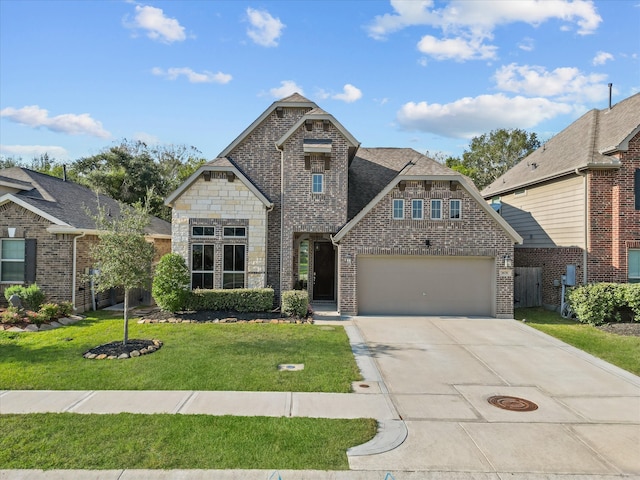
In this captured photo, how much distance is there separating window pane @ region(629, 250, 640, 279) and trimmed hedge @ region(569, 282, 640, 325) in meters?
1.28

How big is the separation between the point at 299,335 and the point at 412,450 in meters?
6.47

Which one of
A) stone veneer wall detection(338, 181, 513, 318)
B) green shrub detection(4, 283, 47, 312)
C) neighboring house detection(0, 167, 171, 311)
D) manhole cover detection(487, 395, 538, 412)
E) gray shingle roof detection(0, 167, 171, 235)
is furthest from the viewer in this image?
stone veneer wall detection(338, 181, 513, 318)

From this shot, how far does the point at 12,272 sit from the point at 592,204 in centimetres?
2082

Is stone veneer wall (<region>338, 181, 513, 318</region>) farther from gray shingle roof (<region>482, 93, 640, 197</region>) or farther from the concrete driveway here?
gray shingle roof (<region>482, 93, 640, 197</region>)

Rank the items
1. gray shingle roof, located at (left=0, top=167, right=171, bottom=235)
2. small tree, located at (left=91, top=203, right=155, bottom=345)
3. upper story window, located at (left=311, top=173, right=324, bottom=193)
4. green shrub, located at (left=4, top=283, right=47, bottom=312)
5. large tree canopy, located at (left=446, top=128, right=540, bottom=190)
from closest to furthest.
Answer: small tree, located at (left=91, top=203, right=155, bottom=345) < green shrub, located at (left=4, top=283, right=47, bottom=312) < gray shingle roof, located at (left=0, top=167, right=171, bottom=235) < upper story window, located at (left=311, top=173, right=324, bottom=193) < large tree canopy, located at (left=446, top=128, right=540, bottom=190)

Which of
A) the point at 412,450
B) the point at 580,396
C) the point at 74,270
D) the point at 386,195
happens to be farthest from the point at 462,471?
the point at 74,270

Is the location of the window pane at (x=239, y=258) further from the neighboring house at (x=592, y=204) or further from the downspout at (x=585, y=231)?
the downspout at (x=585, y=231)

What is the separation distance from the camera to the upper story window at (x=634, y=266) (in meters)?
15.3

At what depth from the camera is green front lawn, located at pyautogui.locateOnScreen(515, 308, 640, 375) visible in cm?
1007

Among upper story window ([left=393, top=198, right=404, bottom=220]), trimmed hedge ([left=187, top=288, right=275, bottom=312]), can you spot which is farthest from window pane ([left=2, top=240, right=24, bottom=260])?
upper story window ([left=393, top=198, right=404, bottom=220])

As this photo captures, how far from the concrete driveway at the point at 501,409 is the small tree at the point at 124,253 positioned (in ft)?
20.1

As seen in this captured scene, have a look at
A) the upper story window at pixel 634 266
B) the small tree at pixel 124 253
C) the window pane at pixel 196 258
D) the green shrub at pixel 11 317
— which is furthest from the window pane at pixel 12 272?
the upper story window at pixel 634 266

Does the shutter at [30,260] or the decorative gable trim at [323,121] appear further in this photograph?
the decorative gable trim at [323,121]

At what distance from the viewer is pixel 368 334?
1220cm
